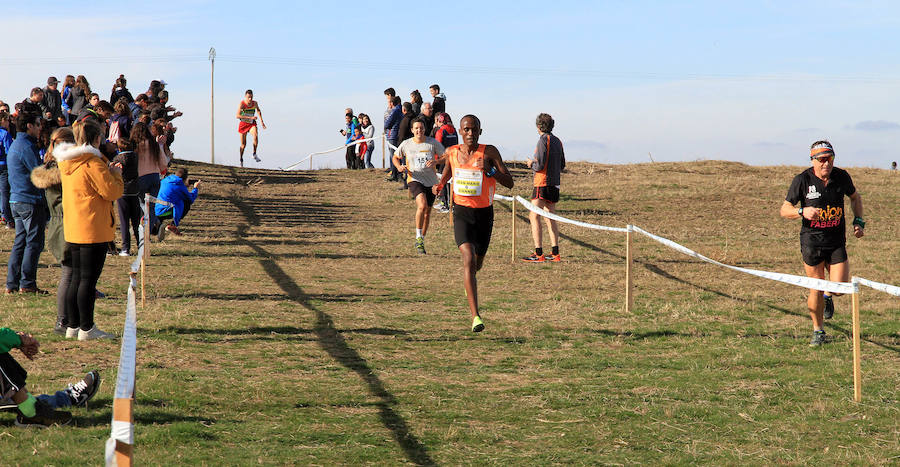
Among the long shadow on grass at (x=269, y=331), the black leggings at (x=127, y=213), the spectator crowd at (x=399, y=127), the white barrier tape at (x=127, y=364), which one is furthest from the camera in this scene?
the spectator crowd at (x=399, y=127)

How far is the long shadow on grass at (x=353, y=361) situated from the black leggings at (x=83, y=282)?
204cm

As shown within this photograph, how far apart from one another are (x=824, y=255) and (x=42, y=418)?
22.3 feet

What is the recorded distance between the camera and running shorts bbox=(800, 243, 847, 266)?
→ 340 inches

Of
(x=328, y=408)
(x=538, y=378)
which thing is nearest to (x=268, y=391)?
(x=328, y=408)

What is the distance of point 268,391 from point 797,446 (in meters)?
3.65

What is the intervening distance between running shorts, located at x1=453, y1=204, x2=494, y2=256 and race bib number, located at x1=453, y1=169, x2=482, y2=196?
16 centimetres

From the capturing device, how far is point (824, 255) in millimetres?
8680

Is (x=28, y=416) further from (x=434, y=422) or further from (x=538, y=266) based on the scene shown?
(x=538, y=266)

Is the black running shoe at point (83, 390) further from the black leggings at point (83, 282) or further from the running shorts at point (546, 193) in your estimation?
the running shorts at point (546, 193)

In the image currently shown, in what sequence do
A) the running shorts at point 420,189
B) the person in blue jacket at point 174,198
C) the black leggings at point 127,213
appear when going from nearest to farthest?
1. the black leggings at point 127,213
2. the running shorts at point 420,189
3. the person in blue jacket at point 174,198

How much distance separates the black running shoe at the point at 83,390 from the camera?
607 centimetres

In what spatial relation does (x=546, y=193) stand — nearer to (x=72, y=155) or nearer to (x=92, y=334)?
(x=92, y=334)

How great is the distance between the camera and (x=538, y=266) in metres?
13.8

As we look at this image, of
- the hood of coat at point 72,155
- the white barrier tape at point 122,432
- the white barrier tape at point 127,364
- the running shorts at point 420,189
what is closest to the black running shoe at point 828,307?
the running shorts at point 420,189
